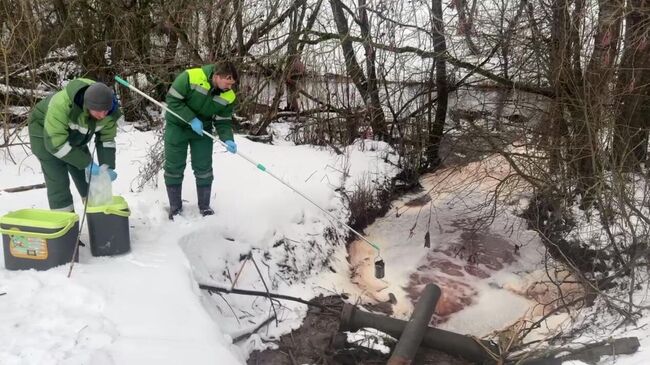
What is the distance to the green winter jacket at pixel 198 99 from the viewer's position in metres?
4.43

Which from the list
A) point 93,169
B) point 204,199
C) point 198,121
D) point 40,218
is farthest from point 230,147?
point 40,218

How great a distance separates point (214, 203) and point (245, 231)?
1.63 ft

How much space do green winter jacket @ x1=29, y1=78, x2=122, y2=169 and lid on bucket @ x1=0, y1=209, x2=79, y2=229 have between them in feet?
1.25

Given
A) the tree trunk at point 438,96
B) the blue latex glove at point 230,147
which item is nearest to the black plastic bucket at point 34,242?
the blue latex glove at point 230,147

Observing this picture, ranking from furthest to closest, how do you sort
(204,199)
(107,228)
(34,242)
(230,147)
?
(204,199) < (230,147) < (107,228) < (34,242)

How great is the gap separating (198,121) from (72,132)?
1009 millimetres

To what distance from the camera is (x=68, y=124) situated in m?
3.71

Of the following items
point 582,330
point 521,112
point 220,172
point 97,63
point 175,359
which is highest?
point 97,63

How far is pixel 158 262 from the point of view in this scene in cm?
391

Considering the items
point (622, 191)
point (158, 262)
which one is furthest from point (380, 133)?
point (158, 262)

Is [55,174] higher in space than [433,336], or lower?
higher

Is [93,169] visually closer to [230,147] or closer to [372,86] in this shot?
[230,147]

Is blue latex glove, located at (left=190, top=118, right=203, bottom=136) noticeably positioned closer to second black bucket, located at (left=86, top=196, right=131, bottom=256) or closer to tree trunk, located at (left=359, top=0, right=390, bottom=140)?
second black bucket, located at (left=86, top=196, right=131, bottom=256)

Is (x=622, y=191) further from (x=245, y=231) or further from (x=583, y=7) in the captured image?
(x=245, y=231)
